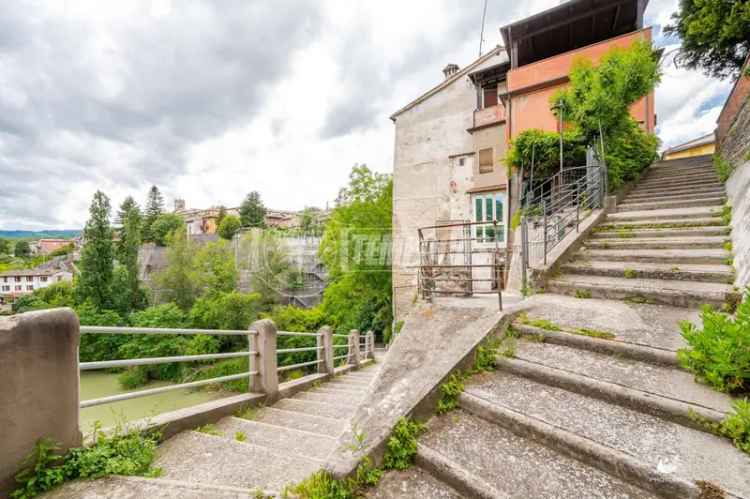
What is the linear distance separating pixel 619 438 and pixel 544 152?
11.2 m

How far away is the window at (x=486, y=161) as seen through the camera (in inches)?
579

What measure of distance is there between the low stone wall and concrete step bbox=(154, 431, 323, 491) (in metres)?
4.83

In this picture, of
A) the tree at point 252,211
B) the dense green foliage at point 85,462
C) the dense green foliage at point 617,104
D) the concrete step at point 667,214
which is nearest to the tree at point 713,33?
the dense green foliage at point 617,104

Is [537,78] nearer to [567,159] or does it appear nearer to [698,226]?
[567,159]

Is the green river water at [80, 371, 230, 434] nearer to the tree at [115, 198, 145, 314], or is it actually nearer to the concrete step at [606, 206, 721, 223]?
the tree at [115, 198, 145, 314]

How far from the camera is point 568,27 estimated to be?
42.5ft

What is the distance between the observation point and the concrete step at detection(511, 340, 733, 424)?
2.16 meters

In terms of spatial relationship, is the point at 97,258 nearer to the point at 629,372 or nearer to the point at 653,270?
the point at 629,372

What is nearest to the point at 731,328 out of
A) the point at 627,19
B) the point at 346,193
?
the point at 627,19

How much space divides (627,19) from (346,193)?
54.3 ft

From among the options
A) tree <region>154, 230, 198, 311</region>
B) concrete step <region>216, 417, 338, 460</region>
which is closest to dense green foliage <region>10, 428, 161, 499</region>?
concrete step <region>216, 417, 338, 460</region>

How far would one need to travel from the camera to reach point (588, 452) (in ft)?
6.27

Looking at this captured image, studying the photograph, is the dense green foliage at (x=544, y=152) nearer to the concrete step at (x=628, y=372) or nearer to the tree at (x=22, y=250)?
the concrete step at (x=628, y=372)

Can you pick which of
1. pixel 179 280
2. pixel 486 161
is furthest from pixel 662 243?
pixel 179 280
